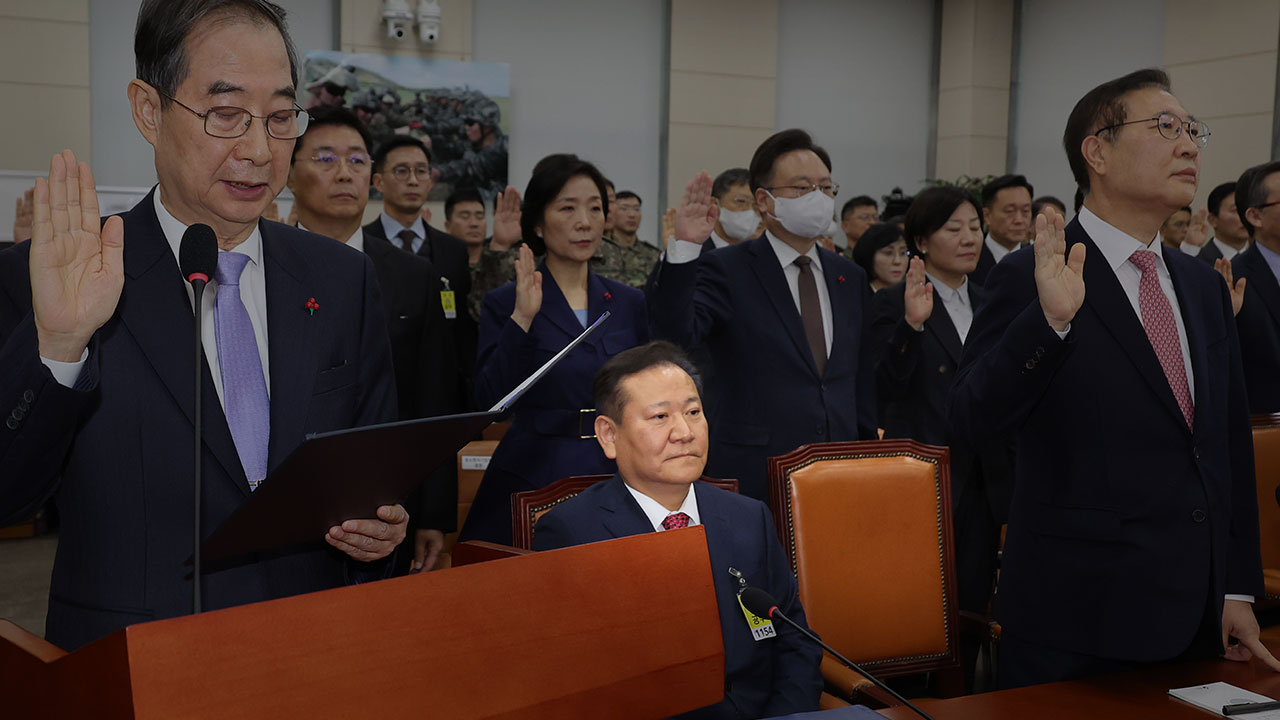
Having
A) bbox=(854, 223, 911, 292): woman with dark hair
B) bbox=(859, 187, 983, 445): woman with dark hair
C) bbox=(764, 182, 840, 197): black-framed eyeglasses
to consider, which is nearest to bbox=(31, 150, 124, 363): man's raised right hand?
bbox=(764, 182, 840, 197): black-framed eyeglasses

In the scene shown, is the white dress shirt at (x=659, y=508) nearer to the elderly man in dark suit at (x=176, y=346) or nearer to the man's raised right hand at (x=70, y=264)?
the elderly man in dark suit at (x=176, y=346)

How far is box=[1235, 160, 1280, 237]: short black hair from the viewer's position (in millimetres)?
4035

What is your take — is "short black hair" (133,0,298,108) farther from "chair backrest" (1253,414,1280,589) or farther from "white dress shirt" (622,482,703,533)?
"chair backrest" (1253,414,1280,589)

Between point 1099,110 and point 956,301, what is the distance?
5.67 feet

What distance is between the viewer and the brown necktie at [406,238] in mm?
4418

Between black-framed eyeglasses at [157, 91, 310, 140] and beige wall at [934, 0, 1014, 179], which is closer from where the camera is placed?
black-framed eyeglasses at [157, 91, 310, 140]

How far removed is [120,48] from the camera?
742 cm

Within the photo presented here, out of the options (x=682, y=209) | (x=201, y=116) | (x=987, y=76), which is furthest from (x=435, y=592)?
(x=987, y=76)

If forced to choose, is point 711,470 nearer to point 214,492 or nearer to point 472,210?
point 214,492

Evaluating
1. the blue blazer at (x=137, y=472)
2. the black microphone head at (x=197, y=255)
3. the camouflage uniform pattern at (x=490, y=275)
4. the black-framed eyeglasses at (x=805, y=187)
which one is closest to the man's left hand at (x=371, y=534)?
the blue blazer at (x=137, y=472)

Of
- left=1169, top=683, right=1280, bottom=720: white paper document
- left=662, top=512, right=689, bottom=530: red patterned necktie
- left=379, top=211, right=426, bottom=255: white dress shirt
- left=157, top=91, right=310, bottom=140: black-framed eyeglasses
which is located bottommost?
left=1169, top=683, right=1280, bottom=720: white paper document

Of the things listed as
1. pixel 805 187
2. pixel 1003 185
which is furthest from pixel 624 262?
pixel 805 187

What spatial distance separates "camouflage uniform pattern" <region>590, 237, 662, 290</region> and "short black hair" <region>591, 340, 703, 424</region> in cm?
357

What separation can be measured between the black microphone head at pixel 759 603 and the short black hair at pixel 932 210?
2697mm
